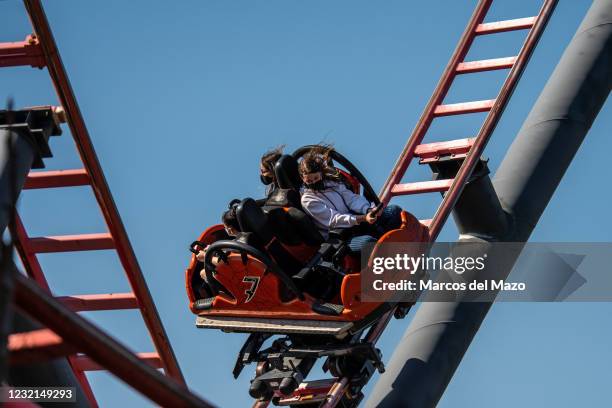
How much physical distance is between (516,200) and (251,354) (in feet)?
6.39

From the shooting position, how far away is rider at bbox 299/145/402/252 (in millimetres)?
5605

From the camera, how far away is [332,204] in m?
5.67

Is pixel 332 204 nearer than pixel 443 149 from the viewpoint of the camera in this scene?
Yes

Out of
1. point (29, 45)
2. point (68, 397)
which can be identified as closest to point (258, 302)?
point (68, 397)

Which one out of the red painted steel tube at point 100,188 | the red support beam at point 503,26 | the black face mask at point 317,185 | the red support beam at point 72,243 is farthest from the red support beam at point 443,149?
the red support beam at point 72,243

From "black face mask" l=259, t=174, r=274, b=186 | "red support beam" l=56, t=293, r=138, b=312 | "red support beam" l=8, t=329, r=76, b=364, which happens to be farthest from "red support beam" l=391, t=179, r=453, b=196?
"red support beam" l=8, t=329, r=76, b=364

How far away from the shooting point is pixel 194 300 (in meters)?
5.78

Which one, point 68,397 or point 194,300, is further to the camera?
point 194,300

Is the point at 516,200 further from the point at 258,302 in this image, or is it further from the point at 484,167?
the point at 258,302

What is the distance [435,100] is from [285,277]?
2.20 metres

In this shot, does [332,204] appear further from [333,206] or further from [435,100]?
[435,100]

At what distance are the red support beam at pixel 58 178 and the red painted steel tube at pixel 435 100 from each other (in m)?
1.70

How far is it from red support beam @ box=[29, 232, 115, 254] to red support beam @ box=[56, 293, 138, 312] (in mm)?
277

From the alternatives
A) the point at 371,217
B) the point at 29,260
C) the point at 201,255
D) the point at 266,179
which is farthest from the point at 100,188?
the point at 371,217
